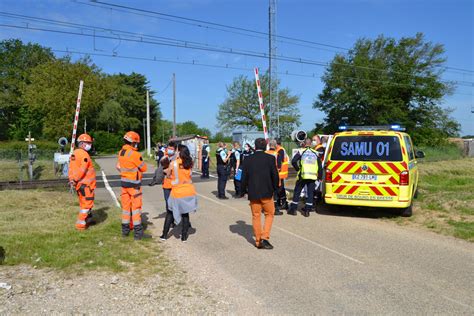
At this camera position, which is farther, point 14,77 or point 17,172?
point 14,77

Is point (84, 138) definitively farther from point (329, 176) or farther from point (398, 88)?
point (398, 88)

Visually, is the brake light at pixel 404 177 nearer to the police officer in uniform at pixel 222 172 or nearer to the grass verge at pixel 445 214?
the grass verge at pixel 445 214

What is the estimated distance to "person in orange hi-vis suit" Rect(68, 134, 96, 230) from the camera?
7715 millimetres

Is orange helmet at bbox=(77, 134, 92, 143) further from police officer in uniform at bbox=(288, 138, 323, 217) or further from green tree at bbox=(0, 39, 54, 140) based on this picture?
green tree at bbox=(0, 39, 54, 140)

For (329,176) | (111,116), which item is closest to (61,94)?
(111,116)

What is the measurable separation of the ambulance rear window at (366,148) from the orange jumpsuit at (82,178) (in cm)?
530

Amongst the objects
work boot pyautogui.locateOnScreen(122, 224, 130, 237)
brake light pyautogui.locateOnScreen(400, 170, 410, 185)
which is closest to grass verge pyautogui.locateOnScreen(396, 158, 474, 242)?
brake light pyautogui.locateOnScreen(400, 170, 410, 185)

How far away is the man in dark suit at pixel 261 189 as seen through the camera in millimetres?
6680

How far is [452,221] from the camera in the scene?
28.2ft

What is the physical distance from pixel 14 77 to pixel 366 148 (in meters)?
70.8

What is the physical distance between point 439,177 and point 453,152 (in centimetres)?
2181

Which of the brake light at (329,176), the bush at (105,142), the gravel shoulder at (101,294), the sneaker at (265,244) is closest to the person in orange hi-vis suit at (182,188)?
the sneaker at (265,244)

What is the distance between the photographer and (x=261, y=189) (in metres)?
6.66

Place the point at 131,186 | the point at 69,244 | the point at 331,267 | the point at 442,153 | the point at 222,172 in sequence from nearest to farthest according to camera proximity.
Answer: the point at 331,267
the point at 69,244
the point at 131,186
the point at 222,172
the point at 442,153
